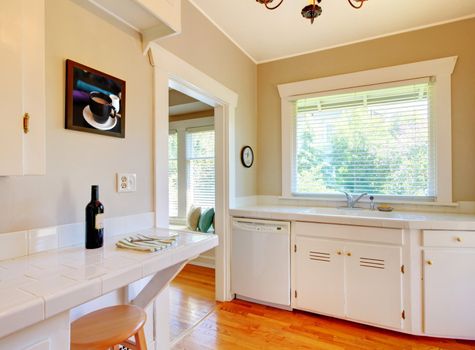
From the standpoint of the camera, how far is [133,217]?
5.15ft

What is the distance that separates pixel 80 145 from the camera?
1303mm

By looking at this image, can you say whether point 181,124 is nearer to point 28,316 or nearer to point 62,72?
point 62,72

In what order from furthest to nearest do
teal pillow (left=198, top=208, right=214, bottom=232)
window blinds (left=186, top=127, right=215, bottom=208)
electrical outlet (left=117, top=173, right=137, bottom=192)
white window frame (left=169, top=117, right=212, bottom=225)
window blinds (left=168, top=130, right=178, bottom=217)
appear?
1. window blinds (left=168, top=130, right=178, bottom=217)
2. white window frame (left=169, top=117, right=212, bottom=225)
3. window blinds (left=186, top=127, right=215, bottom=208)
4. teal pillow (left=198, top=208, right=214, bottom=232)
5. electrical outlet (left=117, top=173, right=137, bottom=192)

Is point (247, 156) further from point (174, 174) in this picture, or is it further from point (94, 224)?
point (94, 224)

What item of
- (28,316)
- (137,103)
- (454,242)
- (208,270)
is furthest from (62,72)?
(208,270)

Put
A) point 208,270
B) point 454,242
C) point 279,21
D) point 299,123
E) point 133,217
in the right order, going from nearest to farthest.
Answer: point 133,217 → point 454,242 → point 279,21 → point 299,123 → point 208,270

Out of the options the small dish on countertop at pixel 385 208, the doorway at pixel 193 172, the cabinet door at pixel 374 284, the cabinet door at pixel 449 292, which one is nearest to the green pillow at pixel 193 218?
the doorway at pixel 193 172

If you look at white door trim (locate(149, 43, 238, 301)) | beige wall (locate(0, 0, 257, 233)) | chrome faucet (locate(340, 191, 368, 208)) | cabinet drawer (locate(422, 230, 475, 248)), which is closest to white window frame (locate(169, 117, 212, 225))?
white door trim (locate(149, 43, 238, 301))

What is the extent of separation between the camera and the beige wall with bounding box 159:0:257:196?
6.68 ft

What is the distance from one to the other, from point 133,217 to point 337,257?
161cm

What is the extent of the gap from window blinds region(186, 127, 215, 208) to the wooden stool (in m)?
2.61

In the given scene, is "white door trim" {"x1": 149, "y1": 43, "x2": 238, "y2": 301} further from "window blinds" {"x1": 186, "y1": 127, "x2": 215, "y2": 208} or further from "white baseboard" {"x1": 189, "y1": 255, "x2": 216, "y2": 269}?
"window blinds" {"x1": 186, "y1": 127, "x2": 215, "y2": 208}

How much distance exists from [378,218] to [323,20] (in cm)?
173

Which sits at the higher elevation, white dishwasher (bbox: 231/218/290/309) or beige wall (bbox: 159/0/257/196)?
beige wall (bbox: 159/0/257/196)
